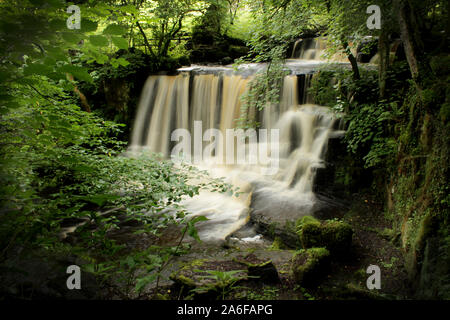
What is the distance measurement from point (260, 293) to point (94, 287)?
93.2 inches

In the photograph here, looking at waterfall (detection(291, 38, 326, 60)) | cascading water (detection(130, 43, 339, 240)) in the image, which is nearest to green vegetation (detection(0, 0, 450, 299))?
cascading water (detection(130, 43, 339, 240))

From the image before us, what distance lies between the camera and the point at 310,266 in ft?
12.7

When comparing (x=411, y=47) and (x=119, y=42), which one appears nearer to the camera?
(x=119, y=42)

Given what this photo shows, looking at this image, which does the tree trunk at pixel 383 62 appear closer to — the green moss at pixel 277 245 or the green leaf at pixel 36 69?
the green moss at pixel 277 245

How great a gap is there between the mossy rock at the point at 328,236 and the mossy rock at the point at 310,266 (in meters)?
0.33

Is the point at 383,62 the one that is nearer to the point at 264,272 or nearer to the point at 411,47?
the point at 411,47

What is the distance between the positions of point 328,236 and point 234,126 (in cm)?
639

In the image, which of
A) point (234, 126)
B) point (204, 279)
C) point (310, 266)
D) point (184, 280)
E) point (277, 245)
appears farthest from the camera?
point (234, 126)

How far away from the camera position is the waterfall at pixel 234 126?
22.5ft

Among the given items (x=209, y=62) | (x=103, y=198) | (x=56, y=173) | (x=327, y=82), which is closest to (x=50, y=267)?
(x=103, y=198)

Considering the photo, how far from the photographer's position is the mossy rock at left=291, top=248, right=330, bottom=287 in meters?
3.85

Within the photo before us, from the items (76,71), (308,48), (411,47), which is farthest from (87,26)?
(308,48)

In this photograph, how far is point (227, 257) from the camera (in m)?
4.76
